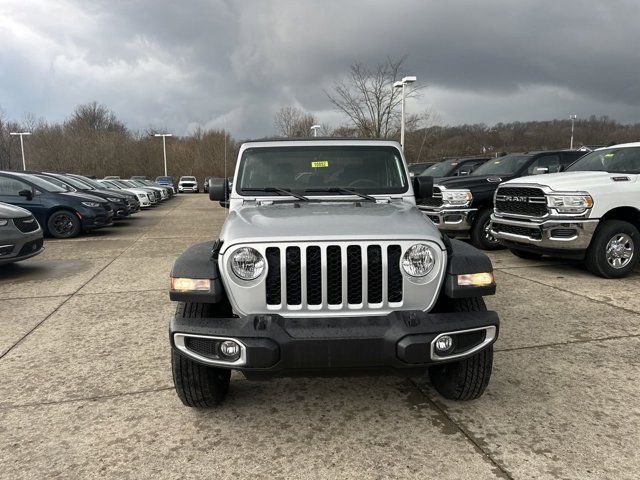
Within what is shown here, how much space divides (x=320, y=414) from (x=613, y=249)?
541 cm

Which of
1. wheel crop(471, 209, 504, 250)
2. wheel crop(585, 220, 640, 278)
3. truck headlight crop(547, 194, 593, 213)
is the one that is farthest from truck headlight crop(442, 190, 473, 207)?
wheel crop(585, 220, 640, 278)

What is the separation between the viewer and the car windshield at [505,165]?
9766 millimetres

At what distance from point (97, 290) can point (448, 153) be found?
3277 cm

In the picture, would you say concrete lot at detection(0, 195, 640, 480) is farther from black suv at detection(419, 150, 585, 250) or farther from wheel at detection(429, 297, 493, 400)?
black suv at detection(419, 150, 585, 250)

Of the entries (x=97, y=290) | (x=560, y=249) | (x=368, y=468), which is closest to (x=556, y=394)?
(x=368, y=468)

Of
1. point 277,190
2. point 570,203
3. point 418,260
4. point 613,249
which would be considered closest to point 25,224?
point 277,190

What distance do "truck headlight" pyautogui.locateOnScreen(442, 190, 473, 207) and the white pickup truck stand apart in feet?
5.93

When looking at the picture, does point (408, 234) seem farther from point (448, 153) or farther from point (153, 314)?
point (448, 153)

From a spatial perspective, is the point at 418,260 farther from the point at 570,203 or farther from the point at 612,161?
the point at 612,161

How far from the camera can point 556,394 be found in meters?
3.32

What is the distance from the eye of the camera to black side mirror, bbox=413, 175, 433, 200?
420cm

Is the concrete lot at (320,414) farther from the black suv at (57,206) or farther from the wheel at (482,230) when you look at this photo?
the black suv at (57,206)

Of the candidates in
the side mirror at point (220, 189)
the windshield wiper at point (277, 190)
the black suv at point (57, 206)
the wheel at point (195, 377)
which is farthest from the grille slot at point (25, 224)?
the wheel at point (195, 377)

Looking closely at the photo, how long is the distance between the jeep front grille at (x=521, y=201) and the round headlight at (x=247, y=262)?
5.27 meters
